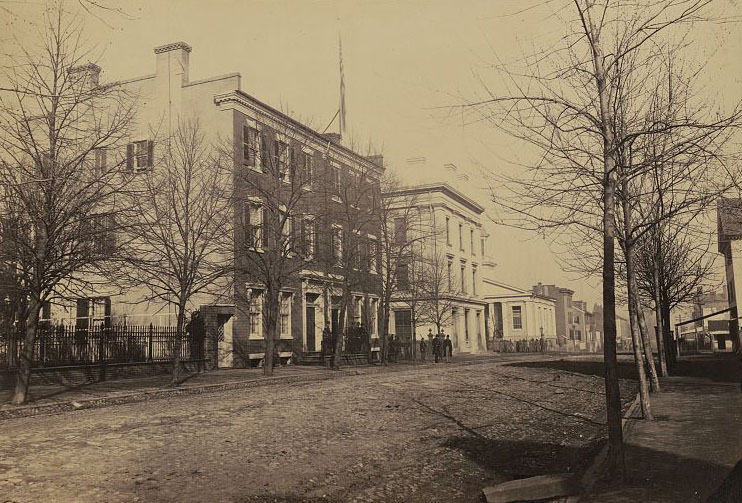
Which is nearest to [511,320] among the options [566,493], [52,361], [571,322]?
[571,322]

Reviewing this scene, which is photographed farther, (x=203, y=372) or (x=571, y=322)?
(x=571, y=322)

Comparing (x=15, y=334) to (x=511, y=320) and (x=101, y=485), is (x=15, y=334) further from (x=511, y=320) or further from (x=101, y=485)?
(x=511, y=320)

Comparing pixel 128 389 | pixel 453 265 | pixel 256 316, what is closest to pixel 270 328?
pixel 128 389

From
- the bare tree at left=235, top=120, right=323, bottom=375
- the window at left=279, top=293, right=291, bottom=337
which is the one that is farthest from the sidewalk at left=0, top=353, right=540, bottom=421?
the window at left=279, top=293, right=291, bottom=337

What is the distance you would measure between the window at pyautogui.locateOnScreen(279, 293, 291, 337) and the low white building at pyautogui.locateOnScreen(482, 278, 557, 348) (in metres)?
32.1

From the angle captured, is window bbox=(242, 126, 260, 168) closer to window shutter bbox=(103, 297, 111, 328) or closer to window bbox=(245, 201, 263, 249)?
window bbox=(245, 201, 263, 249)

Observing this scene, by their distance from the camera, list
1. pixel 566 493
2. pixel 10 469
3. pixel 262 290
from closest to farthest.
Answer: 1. pixel 566 493
2. pixel 10 469
3. pixel 262 290

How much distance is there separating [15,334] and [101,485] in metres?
13.9

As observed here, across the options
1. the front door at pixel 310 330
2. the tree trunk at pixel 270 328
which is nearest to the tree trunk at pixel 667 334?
the tree trunk at pixel 270 328

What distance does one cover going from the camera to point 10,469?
23.4 ft

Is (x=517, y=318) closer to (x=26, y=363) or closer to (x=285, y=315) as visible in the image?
(x=285, y=315)

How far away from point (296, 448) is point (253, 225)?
15.1 metres

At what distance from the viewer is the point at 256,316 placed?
28.2m

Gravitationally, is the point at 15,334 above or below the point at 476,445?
above
